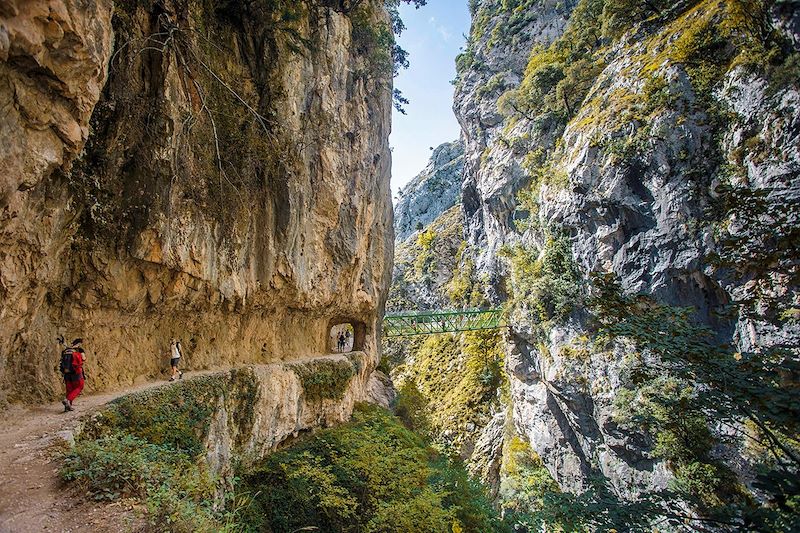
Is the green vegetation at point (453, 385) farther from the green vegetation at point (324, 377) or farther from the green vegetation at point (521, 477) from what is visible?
the green vegetation at point (324, 377)

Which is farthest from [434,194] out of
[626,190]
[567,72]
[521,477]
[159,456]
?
[159,456]

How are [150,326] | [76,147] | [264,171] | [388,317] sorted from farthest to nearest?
[388,317]
[264,171]
[150,326]
[76,147]

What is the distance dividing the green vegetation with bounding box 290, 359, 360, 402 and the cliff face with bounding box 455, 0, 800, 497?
32.3ft

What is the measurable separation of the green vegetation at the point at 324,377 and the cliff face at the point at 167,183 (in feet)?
3.06

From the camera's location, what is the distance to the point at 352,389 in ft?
50.9

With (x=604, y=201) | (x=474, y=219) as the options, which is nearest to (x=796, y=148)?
(x=604, y=201)

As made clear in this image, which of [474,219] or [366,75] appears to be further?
[474,219]

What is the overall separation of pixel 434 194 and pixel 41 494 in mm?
68417

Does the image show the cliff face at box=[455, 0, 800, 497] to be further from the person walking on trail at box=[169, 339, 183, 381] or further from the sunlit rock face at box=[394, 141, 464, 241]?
the sunlit rock face at box=[394, 141, 464, 241]

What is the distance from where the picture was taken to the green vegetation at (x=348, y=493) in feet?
27.1

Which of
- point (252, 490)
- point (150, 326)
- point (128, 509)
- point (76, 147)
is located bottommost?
point (252, 490)

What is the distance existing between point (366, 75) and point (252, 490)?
15.4 m

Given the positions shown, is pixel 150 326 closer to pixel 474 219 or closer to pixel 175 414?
pixel 175 414

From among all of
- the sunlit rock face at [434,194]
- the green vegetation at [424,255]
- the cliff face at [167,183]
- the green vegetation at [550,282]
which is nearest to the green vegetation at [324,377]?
the cliff face at [167,183]
